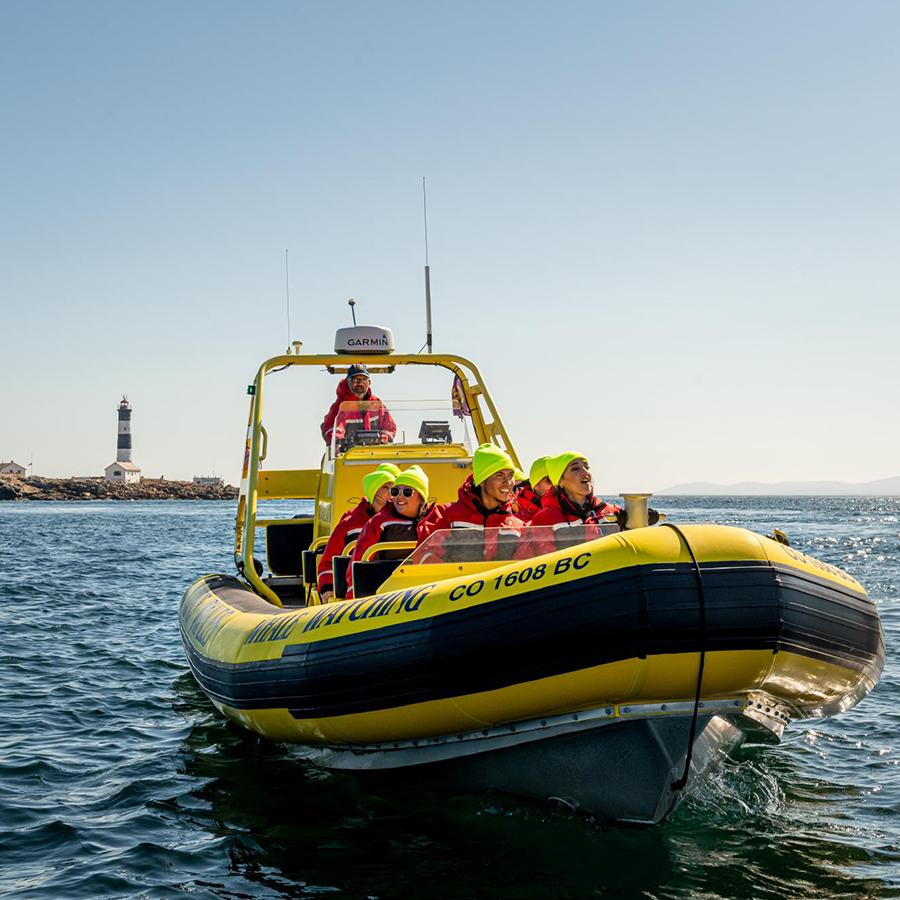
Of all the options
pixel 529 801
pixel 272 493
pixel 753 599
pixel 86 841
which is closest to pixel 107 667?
pixel 272 493

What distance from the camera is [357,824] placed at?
5219mm

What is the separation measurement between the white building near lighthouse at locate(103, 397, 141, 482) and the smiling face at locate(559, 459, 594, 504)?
4721 inches

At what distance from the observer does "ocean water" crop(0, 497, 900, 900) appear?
4.55 metres

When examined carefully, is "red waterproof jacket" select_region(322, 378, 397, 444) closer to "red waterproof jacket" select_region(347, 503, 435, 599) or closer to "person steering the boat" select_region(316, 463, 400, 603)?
"person steering the boat" select_region(316, 463, 400, 603)

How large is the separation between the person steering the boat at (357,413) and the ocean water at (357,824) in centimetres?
275

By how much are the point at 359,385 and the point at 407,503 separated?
12.0 ft

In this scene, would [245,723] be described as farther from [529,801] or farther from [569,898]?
[569,898]

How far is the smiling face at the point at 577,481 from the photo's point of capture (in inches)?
247

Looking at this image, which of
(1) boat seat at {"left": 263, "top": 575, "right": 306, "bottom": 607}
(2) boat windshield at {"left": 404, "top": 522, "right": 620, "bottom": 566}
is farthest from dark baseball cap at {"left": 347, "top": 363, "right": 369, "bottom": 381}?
(2) boat windshield at {"left": 404, "top": 522, "right": 620, "bottom": 566}

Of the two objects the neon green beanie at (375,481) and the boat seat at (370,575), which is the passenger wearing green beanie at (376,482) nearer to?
the neon green beanie at (375,481)

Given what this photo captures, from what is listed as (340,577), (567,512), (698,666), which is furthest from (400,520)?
(698,666)

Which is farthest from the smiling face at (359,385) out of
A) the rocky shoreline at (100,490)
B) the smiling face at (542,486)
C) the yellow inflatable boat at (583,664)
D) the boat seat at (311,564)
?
the rocky shoreline at (100,490)

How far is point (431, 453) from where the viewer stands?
903 centimetres

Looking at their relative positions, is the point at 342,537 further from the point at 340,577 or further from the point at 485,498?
the point at 485,498
